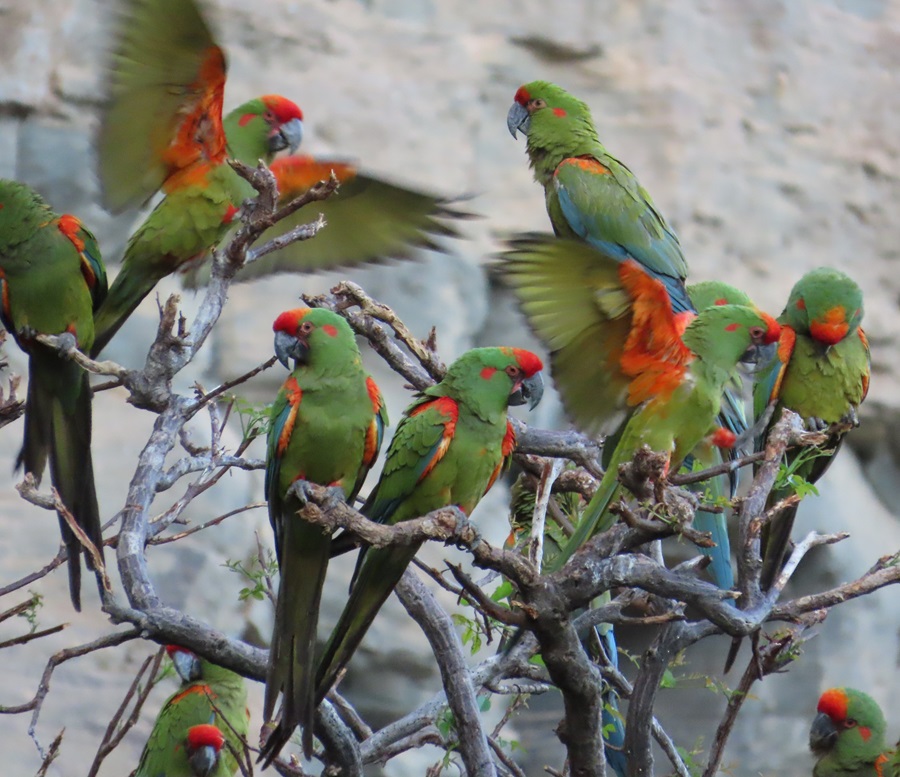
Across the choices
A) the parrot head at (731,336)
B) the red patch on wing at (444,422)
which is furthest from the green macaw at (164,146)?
the parrot head at (731,336)

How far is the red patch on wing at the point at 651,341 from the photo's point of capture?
2.40m

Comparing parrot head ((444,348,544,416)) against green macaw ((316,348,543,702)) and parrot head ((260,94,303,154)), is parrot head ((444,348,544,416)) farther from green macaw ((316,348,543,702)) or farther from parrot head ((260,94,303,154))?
parrot head ((260,94,303,154))

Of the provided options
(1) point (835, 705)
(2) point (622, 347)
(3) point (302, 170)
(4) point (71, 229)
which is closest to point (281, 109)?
(3) point (302, 170)

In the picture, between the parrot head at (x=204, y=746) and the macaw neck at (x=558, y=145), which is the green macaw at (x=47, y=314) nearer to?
the parrot head at (x=204, y=746)

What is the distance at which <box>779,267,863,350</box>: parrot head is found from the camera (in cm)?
277

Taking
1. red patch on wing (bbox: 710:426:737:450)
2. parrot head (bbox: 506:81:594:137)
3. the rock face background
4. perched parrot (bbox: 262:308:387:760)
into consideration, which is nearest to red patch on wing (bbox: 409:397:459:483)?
perched parrot (bbox: 262:308:387:760)

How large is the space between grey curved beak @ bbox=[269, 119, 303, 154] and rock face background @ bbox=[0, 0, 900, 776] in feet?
7.19

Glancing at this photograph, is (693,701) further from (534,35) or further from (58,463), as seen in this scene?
(58,463)

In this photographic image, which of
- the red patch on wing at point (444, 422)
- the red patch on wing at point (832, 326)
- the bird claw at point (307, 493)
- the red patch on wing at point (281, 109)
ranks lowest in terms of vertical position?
the bird claw at point (307, 493)

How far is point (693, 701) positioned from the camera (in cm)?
587

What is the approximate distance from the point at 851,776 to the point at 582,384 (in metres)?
1.58

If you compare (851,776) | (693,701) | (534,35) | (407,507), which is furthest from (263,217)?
(693,701)

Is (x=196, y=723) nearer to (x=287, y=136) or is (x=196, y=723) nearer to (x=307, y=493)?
(x=307, y=493)

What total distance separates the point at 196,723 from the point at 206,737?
14cm
